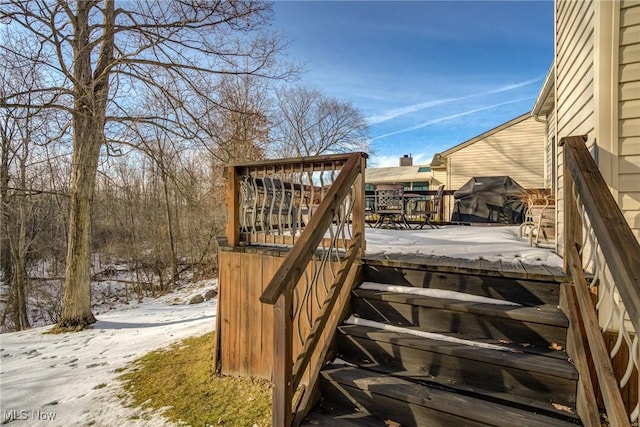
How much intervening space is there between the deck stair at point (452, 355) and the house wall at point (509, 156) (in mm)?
11536

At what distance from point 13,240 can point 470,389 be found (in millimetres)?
11682

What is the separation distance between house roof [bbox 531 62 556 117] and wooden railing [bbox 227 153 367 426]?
4.46m

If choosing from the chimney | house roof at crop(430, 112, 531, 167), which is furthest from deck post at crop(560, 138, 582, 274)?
the chimney

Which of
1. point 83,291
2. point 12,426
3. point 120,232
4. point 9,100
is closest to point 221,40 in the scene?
point 9,100

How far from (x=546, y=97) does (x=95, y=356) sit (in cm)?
870

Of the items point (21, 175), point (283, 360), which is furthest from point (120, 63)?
point (283, 360)

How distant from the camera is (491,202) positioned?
8.55 m

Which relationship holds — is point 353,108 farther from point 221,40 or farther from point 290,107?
point 221,40

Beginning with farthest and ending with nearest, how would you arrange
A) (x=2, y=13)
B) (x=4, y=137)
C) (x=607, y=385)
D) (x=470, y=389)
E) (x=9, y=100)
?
(x=4, y=137) → (x=9, y=100) → (x=2, y=13) → (x=470, y=389) → (x=607, y=385)

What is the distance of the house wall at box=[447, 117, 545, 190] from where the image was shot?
11703 mm

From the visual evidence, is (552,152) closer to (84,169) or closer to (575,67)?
(575,67)

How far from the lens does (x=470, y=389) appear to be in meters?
1.80

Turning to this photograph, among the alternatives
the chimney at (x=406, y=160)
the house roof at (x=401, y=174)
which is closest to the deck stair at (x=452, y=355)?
the house roof at (x=401, y=174)

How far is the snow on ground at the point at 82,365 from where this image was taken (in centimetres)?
279
